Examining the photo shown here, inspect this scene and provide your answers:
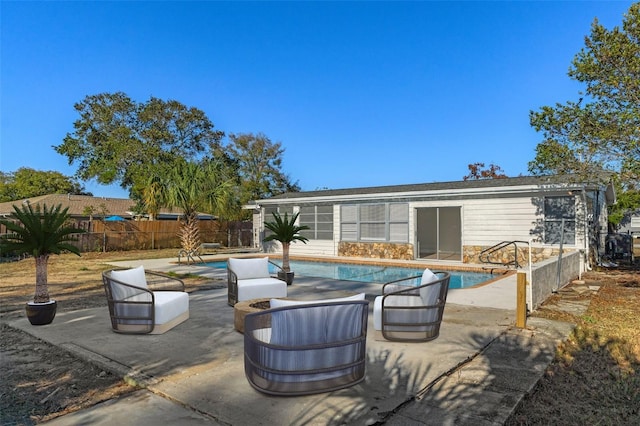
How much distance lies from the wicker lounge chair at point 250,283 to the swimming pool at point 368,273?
14.8ft

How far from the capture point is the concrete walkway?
275 centimetres

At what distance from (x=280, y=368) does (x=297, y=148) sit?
36.6 metres

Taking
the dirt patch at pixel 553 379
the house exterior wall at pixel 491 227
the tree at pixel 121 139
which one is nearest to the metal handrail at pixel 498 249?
the house exterior wall at pixel 491 227

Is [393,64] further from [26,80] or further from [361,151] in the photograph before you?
[26,80]

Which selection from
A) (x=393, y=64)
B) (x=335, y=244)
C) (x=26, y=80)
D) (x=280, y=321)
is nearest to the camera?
(x=280, y=321)

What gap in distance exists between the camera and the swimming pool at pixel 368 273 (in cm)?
1155

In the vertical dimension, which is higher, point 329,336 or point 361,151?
point 361,151

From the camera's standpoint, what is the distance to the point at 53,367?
3.83m

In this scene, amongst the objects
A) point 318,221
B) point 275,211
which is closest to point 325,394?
point 318,221

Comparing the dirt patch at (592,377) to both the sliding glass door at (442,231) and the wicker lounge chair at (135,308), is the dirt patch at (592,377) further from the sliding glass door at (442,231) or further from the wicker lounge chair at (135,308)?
the sliding glass door at (442,231)

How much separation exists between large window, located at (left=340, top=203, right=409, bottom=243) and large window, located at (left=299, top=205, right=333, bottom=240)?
28.3 inches

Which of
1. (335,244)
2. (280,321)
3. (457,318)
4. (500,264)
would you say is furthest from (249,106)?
(280,321)

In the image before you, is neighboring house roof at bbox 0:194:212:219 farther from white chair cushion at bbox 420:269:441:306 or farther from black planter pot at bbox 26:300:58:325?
white chair cushion at bbox 420:269:441:306

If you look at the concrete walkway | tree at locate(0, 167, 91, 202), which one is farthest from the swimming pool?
tree at locate(0, 167, 91, 202)
